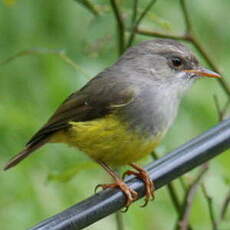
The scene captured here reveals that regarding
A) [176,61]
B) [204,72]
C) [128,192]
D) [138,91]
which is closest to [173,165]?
[128,192]

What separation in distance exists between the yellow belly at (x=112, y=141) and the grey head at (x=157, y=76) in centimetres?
8

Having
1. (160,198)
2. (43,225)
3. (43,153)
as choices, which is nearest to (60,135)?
(43,153)

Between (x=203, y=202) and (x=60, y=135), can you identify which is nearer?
(x=60, y=135)

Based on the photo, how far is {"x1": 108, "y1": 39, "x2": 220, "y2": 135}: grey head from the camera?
5.97 m

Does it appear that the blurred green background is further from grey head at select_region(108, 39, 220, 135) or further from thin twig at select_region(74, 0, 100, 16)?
grey head at select_region(108, 39, 220, 135)

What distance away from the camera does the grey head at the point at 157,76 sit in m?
5.97

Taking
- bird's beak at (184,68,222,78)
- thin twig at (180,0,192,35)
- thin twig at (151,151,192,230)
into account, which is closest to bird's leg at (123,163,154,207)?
thin twig at (151,151,192,230)

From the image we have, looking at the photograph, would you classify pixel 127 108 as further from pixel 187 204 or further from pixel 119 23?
pixel 187 204

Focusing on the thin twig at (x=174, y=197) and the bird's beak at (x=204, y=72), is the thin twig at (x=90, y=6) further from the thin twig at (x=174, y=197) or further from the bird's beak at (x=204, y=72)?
the thin twig at (x=174, y=197)

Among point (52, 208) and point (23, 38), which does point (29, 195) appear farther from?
point (23, 38)

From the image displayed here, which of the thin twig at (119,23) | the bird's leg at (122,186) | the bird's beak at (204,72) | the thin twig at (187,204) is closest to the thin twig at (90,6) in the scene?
the thin twig at (119,23)

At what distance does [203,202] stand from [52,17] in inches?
71.7

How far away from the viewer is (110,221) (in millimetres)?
6750

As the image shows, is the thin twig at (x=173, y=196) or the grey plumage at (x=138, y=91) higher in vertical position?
the grey plumage at (x=138, y=91)
